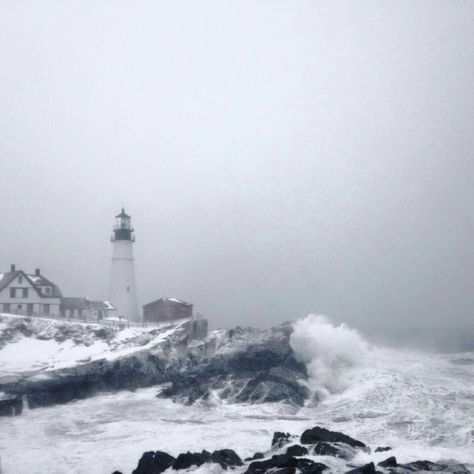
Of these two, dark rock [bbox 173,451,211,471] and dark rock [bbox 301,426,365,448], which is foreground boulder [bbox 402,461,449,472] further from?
dark rock [bbox 173,451,211,471]

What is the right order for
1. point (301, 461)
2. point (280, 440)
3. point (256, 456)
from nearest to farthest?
point (301, 461) → point (256, 456) → point (280, 440)

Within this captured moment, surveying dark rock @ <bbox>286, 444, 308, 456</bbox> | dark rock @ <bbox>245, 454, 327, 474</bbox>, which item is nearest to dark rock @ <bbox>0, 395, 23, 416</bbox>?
dark rock @ <bbox>245, 454, 327, 474</bbox>

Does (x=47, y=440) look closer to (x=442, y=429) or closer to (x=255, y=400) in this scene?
(x=255, y=400)

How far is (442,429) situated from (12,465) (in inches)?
634

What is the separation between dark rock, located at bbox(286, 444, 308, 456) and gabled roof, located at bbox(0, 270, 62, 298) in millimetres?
27673

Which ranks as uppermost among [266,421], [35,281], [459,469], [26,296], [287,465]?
[35,281]

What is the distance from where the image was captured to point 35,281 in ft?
133

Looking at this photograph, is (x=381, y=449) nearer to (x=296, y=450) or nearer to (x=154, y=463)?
(x=296, y=450)

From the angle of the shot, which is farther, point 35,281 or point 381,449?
point 35,281

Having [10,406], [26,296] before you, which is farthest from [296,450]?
[26,296]

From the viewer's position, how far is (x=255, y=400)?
28.3 m

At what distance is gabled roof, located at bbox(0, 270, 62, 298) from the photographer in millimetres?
39094

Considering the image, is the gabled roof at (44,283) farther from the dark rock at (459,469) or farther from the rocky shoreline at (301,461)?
the dark rock at (459,469)

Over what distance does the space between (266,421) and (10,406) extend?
40.7 feet
